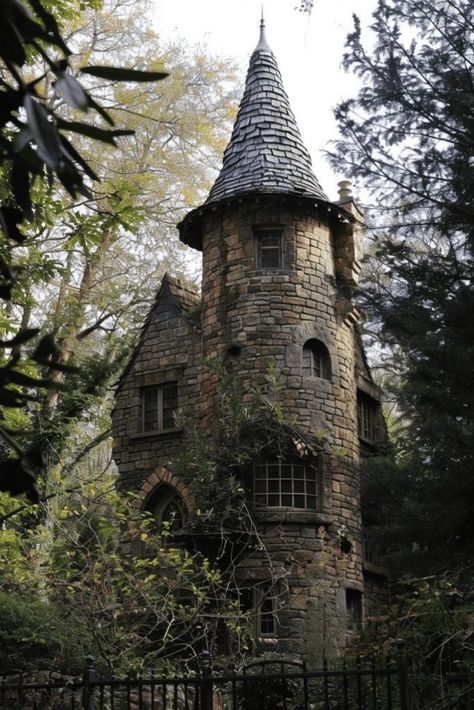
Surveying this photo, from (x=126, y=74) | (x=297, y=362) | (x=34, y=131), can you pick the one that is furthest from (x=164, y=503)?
(x=34, y=131)

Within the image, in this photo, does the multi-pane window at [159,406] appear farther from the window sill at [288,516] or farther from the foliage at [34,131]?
the foliage at [34,131]

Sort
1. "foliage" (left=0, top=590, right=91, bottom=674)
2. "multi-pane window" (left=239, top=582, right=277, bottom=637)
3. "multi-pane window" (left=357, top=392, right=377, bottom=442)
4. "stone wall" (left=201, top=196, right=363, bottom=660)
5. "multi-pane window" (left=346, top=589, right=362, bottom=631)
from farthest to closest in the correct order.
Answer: "multi-pane window" (left=357, top=392, right=377, bottom=442), "multi-pane window" (left=346, top=589, right=362, bottom=631), "stone wall" (left=201, top=196, right=363, bottom=660), "multi-pane window" (left=239, top=582, right=277, bottom=637), "foliage" (left=0, top=590, right=91, bottom=674)

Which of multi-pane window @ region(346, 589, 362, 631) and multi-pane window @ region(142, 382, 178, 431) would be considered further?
multi-pane window @ region(142, 382, 178, 431)

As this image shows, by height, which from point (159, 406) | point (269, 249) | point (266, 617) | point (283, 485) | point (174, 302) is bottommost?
point (266, 617)

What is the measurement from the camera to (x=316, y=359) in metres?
16.8

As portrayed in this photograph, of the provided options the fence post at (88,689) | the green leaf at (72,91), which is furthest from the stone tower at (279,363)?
the green leaf at (72,91)

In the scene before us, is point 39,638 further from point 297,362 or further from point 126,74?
point 126,74

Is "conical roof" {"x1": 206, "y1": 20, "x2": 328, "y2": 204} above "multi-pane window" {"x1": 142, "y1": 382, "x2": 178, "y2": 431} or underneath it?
above

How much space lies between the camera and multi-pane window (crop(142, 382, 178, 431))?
18234 mm

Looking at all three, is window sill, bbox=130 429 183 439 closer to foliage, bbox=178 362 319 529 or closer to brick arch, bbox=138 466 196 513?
brick arch, bbox=138 466 196 513

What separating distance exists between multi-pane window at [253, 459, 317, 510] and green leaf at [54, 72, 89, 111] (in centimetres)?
1415

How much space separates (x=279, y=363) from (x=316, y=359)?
0.94 m

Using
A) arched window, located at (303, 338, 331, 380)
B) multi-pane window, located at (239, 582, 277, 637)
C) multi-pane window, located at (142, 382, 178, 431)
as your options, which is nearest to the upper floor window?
arched window, located at (303, 338, 331, 380)

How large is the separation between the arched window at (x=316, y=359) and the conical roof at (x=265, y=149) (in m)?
2.49
